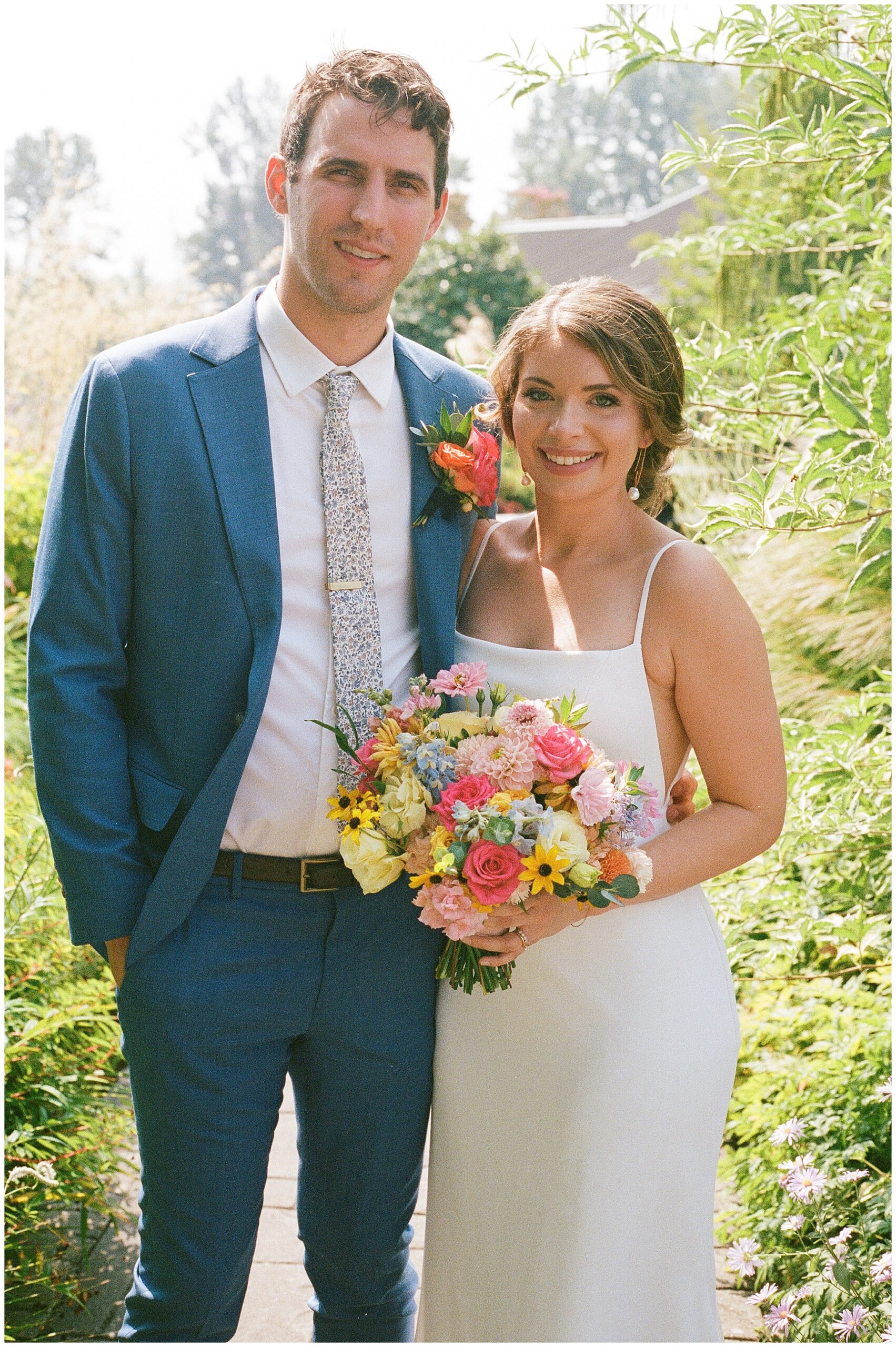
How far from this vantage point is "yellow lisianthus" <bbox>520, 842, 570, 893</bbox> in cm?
178

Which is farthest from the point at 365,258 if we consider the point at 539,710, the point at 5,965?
the point at 5,965

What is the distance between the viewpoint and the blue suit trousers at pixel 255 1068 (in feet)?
6.86

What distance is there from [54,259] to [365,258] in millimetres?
8896

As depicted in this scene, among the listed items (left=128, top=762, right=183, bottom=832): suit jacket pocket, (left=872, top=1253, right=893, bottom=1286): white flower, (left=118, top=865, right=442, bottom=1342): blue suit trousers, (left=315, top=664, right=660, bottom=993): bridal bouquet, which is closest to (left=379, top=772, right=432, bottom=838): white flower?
(left=315, top=664, right=660, bottom=993): bridal bouquet

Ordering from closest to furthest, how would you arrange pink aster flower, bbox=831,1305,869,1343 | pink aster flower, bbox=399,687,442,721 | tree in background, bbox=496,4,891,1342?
pink aster flower, bbox=399,687,442,721
pink aster flower, bbox=831,1305,869,1343
tree in background, bbox=496,4,891,1342

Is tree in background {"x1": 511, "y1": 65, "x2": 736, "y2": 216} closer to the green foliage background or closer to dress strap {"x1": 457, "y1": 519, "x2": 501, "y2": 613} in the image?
the green foliage background

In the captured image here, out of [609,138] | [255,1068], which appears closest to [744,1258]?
[255,1068]

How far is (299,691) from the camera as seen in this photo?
6.91 feet

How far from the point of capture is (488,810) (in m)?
1.79

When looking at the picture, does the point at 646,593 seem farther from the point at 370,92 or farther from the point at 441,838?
the point at 370,92

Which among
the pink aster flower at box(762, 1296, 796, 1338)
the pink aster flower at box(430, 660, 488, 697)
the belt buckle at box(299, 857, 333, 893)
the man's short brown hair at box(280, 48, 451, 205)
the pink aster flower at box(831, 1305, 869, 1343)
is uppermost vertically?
the man's short brown hair at box(280, 48, 451, 205)

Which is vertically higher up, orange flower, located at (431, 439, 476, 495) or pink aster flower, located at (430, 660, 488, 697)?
orange flower, located at (431, 439, 476, 495)

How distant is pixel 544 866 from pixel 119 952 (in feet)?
2.85

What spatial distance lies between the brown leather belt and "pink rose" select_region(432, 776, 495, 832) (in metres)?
0.37
